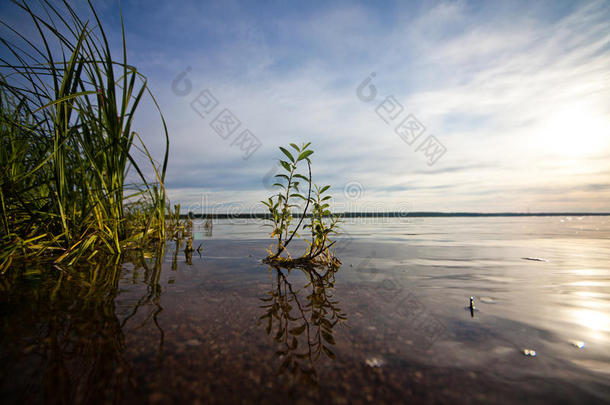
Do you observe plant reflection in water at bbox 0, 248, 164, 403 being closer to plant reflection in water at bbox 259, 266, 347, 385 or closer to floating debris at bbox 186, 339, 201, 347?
floating debris at bbox 186, 339, 201, 347

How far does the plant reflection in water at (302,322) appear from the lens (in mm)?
980

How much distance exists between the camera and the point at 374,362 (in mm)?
1001

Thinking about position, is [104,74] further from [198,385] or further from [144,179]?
[198,385]

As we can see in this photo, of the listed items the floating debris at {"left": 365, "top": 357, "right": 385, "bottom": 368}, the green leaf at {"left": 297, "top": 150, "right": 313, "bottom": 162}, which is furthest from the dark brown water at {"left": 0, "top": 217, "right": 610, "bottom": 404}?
the green leaf at {"left": 297, "top": 150, "right": 313, "bottom": 162}

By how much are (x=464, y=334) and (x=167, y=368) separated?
1251mm

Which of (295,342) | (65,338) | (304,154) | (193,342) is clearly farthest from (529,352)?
(304,154)

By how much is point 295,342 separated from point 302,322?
0.22 meters

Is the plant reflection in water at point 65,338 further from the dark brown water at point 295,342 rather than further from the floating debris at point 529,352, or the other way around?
the floating debris at point 529,352

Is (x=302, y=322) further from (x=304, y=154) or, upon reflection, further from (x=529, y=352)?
(x=304, y=154)

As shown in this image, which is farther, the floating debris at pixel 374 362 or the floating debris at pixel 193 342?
the floating debris at pixel 193 342

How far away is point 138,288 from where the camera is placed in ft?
6.00

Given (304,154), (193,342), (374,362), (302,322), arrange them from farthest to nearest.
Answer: (304,154) < (302,322) < (193,342) < (374,362)

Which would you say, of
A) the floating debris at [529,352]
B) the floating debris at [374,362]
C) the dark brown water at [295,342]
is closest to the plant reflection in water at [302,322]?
the dark brown water at [295,342]

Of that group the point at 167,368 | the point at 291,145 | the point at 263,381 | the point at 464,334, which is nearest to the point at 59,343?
the point at 167,368
